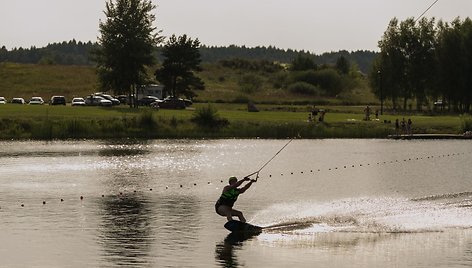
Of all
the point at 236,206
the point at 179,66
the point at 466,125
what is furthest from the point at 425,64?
the point at 236,206

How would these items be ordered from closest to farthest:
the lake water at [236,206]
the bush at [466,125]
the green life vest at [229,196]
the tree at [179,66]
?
the lake water at [236,206]
the green life vest at [229,196]
the bush at [466,125]
the tree at [179,66]

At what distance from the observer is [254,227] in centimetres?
4066

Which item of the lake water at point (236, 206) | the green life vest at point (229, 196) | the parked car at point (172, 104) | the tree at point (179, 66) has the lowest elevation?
the lake water at point (236, 206)

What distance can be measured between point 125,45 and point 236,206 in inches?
3261

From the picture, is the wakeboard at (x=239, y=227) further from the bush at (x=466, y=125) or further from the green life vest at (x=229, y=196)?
the bush at (x=466, y=125)

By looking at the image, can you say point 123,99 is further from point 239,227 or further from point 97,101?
point 239,227

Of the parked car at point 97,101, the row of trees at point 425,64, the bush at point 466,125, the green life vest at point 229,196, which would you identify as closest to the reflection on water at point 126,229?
the green life vest at point 229,196

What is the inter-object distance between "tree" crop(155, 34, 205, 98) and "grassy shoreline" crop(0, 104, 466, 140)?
3102 centimetres

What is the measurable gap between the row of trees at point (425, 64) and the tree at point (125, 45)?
41257mm

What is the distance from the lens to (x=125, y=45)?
12950cm

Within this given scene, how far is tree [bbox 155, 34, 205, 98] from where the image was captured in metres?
148

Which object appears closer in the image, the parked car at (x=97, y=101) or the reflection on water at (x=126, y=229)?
the reflection on water at (x=126, y=229)

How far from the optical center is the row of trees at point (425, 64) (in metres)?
154

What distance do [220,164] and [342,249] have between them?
39.2 m
